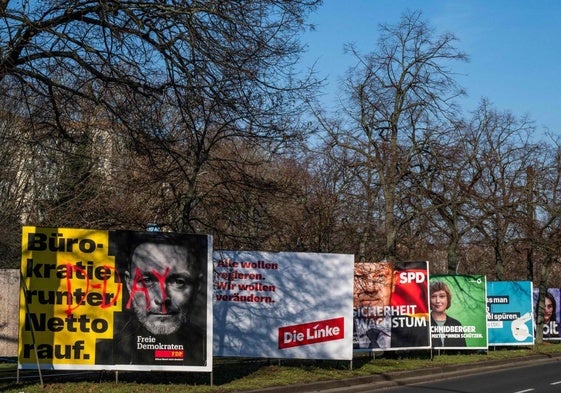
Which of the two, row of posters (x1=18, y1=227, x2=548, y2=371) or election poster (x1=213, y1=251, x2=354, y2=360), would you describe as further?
election poster (x1=213, y1=251, x2=354, y2=360)

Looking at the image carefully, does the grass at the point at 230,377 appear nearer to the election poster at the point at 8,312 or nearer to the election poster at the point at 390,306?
the election poster at the point at 390,306

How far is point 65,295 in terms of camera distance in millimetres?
14008

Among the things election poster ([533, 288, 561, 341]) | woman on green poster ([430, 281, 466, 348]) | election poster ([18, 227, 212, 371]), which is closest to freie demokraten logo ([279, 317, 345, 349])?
election poster ([18, 227, 212, 371])

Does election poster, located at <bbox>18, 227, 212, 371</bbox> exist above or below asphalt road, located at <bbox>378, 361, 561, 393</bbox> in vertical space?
above

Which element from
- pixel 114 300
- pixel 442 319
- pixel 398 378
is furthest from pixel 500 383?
pixel 114 300

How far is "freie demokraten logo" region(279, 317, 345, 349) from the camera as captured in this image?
17906mm

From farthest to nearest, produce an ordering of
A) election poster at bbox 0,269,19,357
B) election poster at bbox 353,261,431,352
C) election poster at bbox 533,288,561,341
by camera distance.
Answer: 1. election poster at bbox 533,288,561,341
2. election poster at bbox 0,269,19,357
3. election poster at bbox 353,261,431,352

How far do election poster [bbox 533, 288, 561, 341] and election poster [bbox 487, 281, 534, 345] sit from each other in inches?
284

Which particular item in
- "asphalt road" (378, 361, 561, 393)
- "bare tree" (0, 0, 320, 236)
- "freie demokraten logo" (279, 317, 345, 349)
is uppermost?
"bare tree" (0, 0, 320, 236)

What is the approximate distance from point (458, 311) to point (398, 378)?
7.17 m

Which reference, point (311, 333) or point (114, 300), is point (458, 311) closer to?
point (311, 333)

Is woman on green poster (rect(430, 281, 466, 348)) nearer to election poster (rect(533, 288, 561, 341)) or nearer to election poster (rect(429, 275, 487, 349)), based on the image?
election poster (rect(429, 275, 487, 349))

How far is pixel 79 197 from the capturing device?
63.8ft

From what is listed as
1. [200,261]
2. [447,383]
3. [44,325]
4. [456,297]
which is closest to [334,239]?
[456,297]
